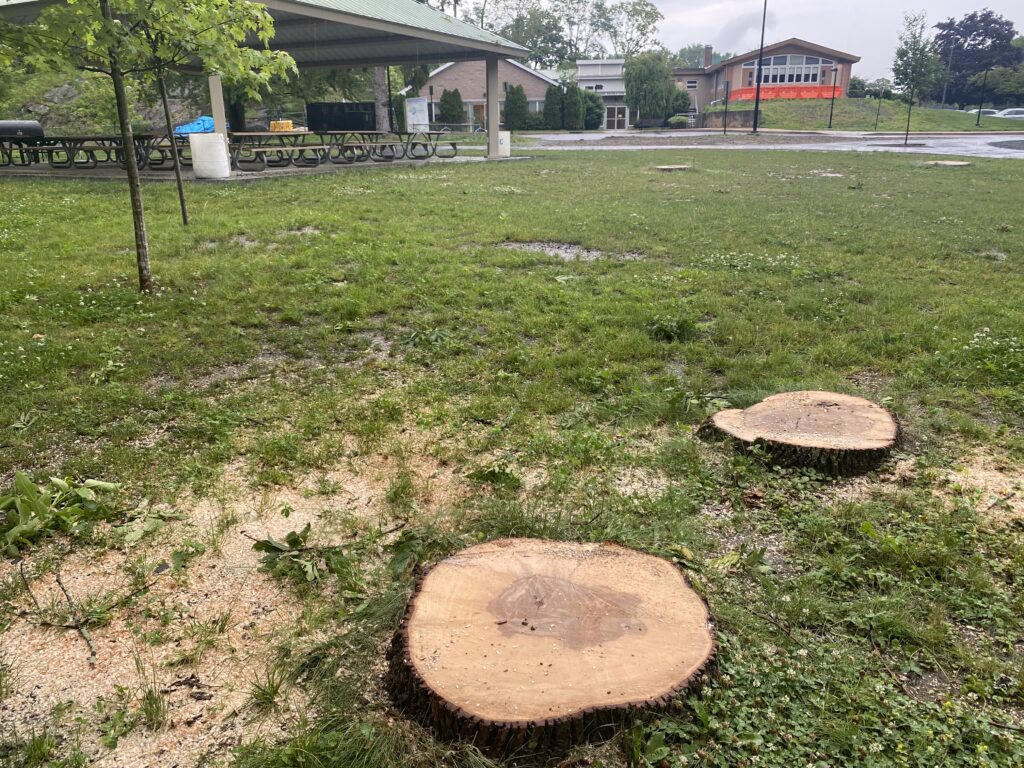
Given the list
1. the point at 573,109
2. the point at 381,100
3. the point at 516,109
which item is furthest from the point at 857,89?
the point at 381,100

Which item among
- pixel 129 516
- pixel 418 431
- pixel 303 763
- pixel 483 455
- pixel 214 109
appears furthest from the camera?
pixel 214 109

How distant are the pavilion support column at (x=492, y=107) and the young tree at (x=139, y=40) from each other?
17.6m

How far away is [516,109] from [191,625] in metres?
51.5

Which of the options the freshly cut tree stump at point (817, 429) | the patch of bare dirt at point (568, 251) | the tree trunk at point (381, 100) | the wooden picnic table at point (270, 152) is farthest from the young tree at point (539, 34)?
the freshly cut tree stump at point (817, 429)

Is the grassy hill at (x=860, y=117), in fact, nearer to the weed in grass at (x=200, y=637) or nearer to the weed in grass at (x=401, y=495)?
the weed in grass at (x=401, y=495)

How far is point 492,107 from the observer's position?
961 inches

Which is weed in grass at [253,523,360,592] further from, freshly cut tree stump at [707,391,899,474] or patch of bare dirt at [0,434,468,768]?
freshly cut tree stump at [707,391,899,474]

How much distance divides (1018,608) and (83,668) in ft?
11.3

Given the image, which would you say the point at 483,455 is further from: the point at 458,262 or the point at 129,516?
the point at 458,262

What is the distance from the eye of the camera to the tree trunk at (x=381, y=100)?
29.4m

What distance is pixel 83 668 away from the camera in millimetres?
2434

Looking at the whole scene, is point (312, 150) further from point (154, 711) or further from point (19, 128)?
point (154, 711)

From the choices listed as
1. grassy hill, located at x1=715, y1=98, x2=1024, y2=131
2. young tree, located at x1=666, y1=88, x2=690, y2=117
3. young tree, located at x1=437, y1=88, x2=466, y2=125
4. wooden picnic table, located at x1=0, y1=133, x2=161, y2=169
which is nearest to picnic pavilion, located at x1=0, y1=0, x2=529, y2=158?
wooden picnic table, located at x1=0, y1=133, x2=161, y2=169

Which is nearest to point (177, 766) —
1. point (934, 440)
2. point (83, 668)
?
point (83, 668)
